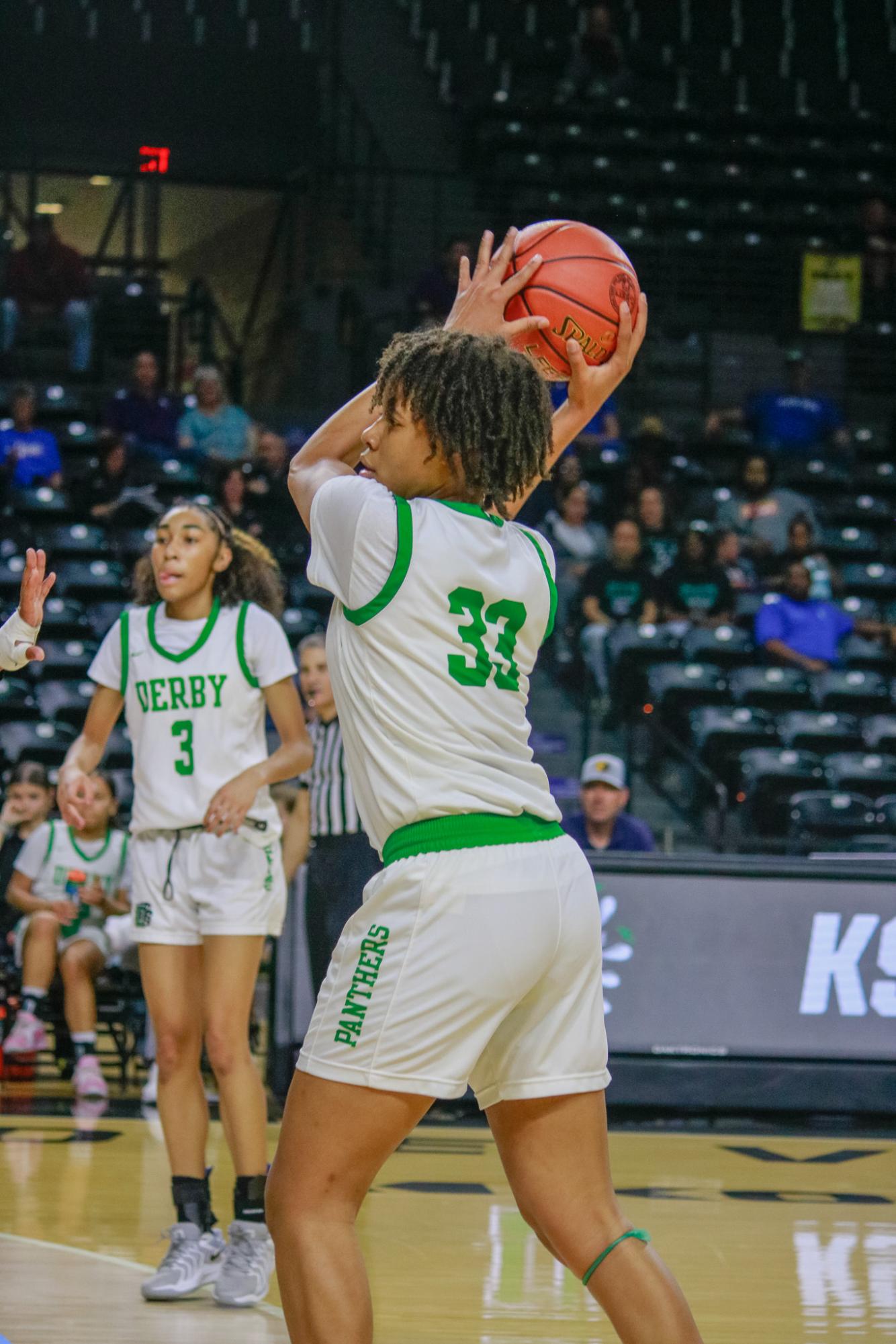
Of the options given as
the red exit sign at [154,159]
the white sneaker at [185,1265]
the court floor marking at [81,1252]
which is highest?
the red exit sign at [154,159]

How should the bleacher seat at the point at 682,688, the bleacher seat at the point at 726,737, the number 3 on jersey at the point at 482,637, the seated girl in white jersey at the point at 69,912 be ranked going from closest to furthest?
1. the number 3 on jersey at the point at 482,637
2. the seated girl in white jersey at the point at 69,912
3. the bleacher seat at the point at 726,737
4. the bleacher seat at the point at 682,688

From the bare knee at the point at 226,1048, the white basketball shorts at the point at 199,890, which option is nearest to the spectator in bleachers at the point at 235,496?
the white basketball shorts at the point at 199,890

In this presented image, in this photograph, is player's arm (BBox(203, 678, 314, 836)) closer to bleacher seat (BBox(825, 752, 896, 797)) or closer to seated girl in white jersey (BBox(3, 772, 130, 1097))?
seated girl in white jersey (BBox(3, 772, 130, 1097))

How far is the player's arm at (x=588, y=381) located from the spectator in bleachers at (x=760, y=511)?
10430 mm

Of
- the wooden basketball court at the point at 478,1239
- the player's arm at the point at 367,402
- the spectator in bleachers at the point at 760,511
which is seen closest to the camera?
the player's arm at the point at 367,402

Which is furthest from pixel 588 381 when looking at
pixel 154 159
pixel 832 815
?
pixel 154 159

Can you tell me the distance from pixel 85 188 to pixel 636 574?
32.8 feet

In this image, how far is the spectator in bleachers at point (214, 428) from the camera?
14008 millimetres

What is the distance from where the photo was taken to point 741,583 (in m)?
13.2

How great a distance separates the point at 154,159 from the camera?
59.2 feet

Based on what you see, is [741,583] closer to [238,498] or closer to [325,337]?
[238,498]

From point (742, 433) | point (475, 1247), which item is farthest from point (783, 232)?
point (475, 1247)

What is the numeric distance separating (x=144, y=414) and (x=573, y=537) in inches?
142

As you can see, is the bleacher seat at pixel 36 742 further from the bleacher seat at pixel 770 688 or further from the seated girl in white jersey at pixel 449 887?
the seated girl in white jersey at pixel 449 887
